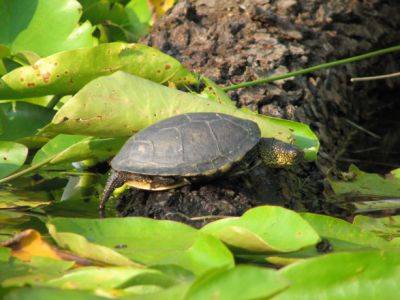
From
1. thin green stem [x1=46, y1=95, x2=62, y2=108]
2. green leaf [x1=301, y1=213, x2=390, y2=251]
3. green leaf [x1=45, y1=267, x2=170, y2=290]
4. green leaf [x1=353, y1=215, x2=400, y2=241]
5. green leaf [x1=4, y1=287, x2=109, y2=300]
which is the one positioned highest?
green leaf [x1=4, y1=287, x2=109, y2=300]

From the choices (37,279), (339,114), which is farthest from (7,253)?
(339,114)

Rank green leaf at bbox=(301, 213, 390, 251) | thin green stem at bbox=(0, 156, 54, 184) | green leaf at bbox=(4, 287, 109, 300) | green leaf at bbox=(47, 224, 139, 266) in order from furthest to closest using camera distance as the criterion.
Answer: thin green stem at bbox=(0, 156, 54, 184), green leaf at bbox=(301, 213, 390, 251), green leaf at bbox=(47, 224, 139, 266), green leaf at bbox=(4, 287, 109, 300)

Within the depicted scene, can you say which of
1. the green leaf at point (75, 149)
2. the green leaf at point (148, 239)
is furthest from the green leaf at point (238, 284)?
the green leaf at point (75, 149)

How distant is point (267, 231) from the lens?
1764 mm

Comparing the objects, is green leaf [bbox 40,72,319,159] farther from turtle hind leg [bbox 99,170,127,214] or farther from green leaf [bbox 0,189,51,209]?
green leaf [bbox 0,189,51,209]

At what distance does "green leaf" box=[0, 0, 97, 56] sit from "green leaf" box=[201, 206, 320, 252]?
126cm

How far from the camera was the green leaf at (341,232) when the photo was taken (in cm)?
195

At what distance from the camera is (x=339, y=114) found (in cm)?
322

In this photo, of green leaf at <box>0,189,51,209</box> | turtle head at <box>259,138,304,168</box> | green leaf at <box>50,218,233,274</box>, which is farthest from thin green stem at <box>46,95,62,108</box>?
green leaf at <box>50,218,233,274</box>

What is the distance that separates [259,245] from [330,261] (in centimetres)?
22

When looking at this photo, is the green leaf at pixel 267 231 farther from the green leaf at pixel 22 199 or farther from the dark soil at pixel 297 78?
the green leaf at pixel 22 199

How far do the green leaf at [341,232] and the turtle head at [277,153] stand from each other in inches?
17.6

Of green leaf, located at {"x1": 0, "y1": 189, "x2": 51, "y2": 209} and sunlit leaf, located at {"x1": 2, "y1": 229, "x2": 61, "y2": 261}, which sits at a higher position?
sunlit leaf, located at {"x1": 2, "y1": 229, "x2": 61, "y2": 261}

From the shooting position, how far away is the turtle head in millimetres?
2391
